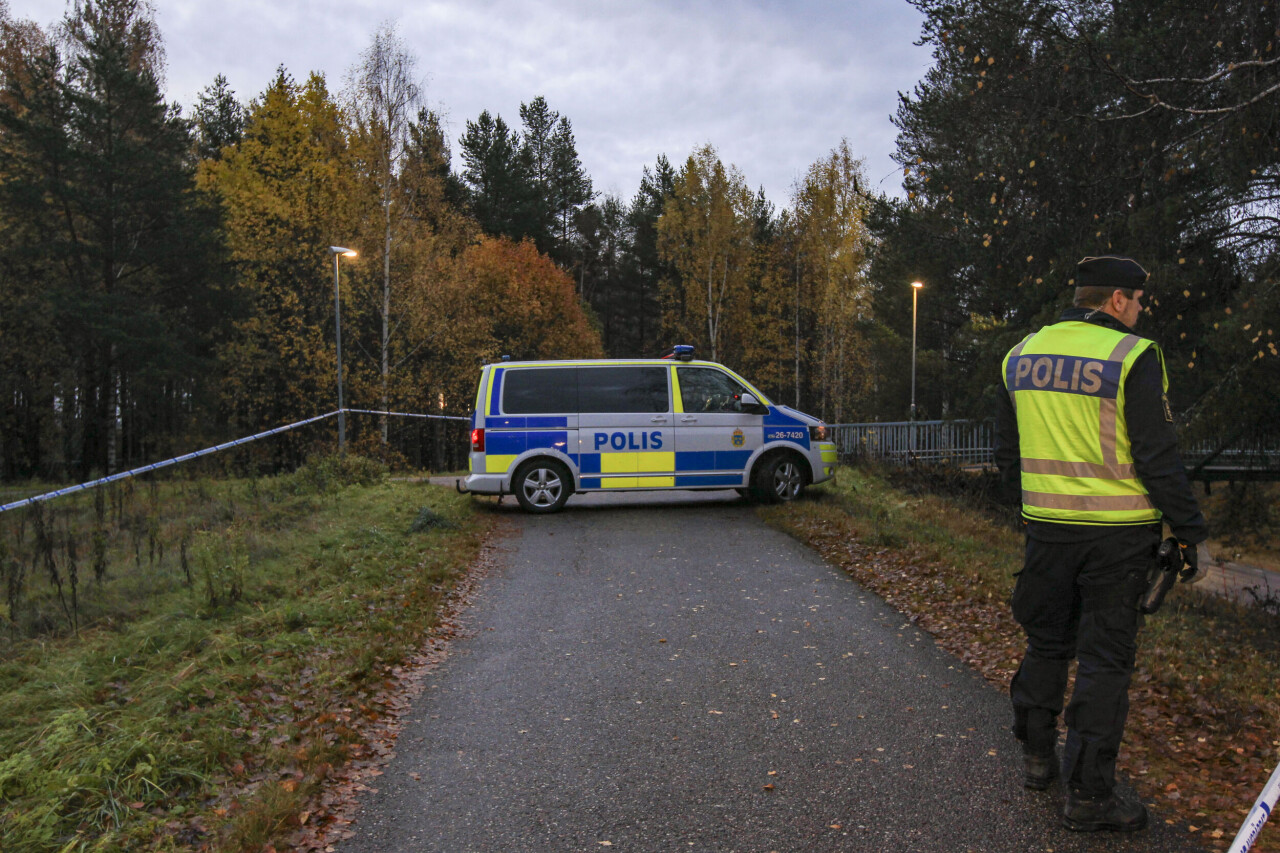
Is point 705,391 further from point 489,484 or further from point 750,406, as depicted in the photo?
point 489,484

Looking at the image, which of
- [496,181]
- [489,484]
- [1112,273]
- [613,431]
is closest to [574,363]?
[613,431]

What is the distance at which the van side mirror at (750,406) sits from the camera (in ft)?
42.1

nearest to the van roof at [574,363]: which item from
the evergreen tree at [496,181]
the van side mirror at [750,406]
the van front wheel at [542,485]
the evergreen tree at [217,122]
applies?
the van side mirror at [750,406]

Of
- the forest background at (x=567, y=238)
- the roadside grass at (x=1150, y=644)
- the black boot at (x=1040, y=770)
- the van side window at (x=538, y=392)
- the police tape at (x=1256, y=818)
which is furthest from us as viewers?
the van side window at (x=538, y=392)

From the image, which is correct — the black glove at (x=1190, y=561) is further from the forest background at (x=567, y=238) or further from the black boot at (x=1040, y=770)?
the forest background at (x=567, y=238)

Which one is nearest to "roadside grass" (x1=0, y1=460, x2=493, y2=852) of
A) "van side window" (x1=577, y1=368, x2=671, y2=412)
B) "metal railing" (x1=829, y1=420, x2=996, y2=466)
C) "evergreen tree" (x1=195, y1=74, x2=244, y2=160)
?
"van side window" (x1=577, y1=368, x2=671, y2=412)

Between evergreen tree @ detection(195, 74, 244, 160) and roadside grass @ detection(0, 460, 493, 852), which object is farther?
evergreen tree @ detection(195, 74, 244, 160)

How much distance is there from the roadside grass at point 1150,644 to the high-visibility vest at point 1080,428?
1.21 metres

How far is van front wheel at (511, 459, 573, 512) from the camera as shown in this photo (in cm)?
1276

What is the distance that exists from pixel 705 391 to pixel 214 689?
8.50 meters

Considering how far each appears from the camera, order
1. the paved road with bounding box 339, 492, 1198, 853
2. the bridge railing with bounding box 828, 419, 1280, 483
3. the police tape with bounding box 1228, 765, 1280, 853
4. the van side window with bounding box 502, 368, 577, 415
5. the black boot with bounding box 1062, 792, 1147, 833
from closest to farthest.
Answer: the police tape with bounding box 1228, 765, 1280, 853
the black boot with bounding box 1062, 792, 1147, 833
the paved road with bounding box 339, 492, 1198, 853
the van side window with bounding box 502, 368, 577, 415
the bridge railing with bounding box 828, 419, 1280, 483

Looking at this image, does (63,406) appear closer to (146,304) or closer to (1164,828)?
(146,304)

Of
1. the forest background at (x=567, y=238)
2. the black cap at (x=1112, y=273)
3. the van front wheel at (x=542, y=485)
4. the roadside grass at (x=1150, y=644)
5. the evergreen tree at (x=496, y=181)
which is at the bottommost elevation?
the roadside grass at (x=1150, y=644)

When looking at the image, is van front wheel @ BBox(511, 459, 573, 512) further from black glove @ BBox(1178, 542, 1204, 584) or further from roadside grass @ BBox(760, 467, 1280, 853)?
black glove @ BBox(1178, 542, 1204, 584)
